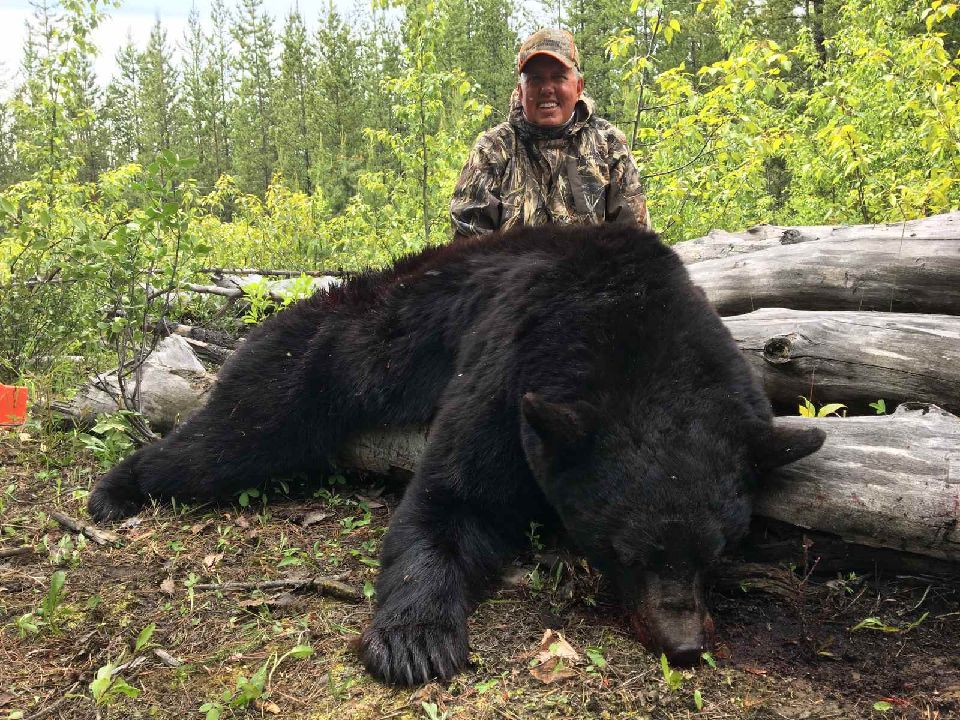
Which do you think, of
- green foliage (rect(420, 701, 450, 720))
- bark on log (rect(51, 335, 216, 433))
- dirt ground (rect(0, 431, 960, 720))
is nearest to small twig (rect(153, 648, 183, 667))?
dirt ground (rect(0, 431, 960, 720))

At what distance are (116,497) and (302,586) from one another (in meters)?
1.21

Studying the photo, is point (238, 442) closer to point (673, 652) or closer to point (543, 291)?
point (543, 291)

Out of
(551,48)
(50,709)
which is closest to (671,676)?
(50,709)

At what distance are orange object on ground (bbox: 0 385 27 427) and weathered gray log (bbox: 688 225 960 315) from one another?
152 inches

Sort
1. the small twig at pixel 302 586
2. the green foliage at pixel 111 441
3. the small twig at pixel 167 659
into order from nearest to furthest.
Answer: the small twig at pixel 167 659 → the small twig at pixel 302 586 → the green foliage at pixel 111 441

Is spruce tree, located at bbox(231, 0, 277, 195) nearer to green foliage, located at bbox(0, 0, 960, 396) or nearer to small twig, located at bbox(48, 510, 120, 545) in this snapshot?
green foliage, located at bbox(0, 0, 960, 396)

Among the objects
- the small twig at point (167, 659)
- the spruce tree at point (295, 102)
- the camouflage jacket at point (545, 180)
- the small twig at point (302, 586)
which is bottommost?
the small twig at point (302, 586)

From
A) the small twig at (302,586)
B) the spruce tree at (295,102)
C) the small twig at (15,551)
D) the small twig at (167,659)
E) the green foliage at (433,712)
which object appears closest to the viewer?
the green foliage at (433,712)

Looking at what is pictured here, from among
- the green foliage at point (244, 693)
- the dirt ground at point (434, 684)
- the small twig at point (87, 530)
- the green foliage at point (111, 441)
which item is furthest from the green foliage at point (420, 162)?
the green foliage at point (244, 693)

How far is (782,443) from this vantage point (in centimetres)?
201

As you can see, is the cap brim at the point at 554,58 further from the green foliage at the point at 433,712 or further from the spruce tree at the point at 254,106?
the spruce tree at the point at 254,106

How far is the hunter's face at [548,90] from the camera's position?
4340 millimetres

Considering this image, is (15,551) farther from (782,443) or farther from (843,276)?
(843,276)

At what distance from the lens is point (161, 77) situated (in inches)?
1334
